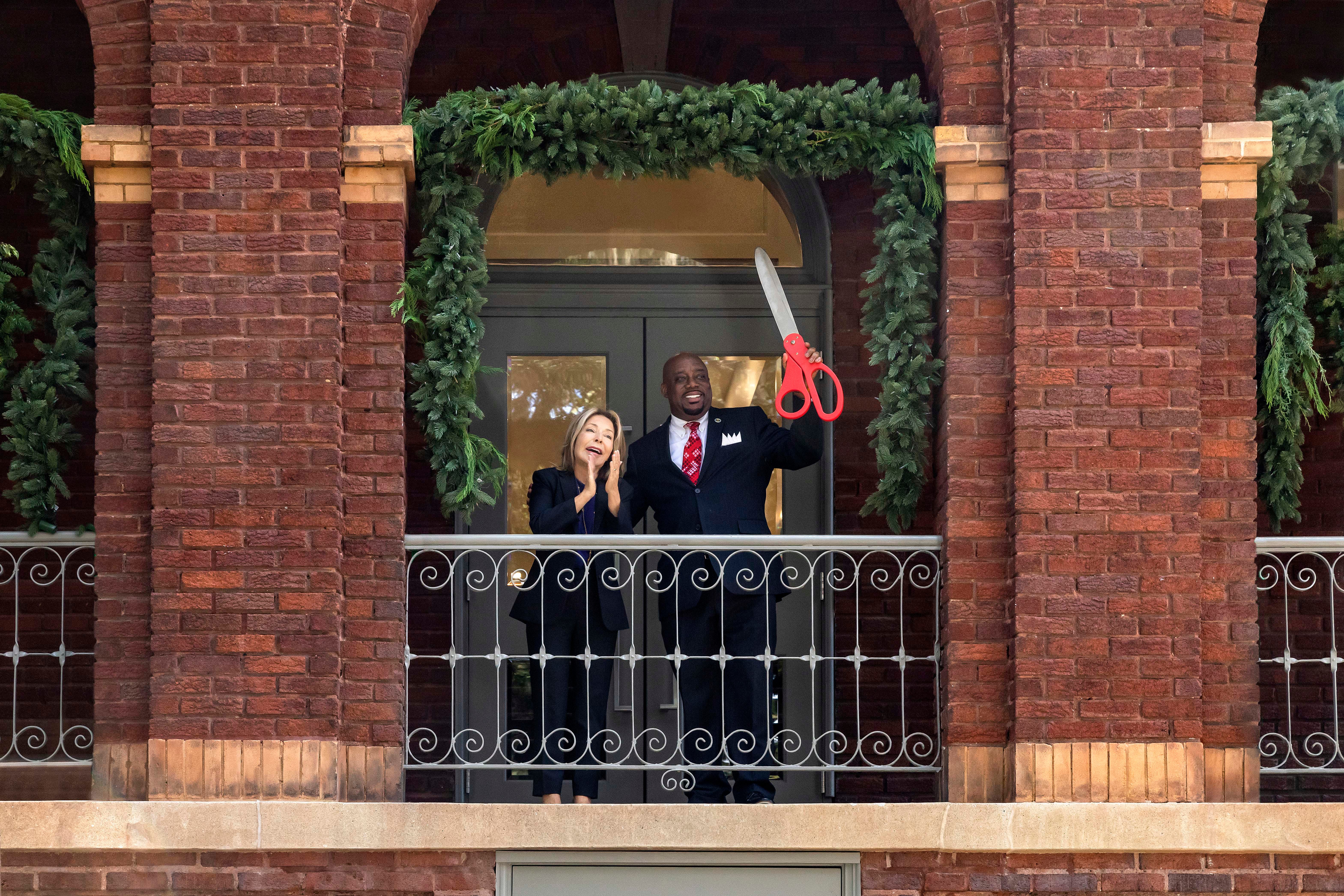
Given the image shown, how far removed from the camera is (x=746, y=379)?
9.18 meters

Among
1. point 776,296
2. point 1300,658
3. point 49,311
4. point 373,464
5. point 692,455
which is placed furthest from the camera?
point 1300,658

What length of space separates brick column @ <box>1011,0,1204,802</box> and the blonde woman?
5.61 feet

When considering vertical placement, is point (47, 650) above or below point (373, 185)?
below

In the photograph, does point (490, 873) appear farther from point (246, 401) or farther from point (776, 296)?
point (776, 296)

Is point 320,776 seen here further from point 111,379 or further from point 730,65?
point 730,65

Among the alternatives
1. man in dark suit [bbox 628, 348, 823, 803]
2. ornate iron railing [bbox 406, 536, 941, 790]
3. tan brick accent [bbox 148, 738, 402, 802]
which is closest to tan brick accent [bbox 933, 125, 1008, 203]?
man in dark suit [bbox 628, 348, 823, 803]

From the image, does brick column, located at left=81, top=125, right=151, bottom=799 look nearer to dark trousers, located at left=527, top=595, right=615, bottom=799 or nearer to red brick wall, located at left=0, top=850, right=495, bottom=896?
red brick wall, located at left=0, top=850, right=495, bottom=896

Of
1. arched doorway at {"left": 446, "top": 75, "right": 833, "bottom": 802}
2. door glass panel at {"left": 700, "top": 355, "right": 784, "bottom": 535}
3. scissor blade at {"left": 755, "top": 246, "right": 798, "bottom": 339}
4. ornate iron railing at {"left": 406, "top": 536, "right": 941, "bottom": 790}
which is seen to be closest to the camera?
scissor blade at {"left": 755, "top": 246, "right": 798, "bottom": 339}

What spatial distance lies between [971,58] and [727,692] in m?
2.87

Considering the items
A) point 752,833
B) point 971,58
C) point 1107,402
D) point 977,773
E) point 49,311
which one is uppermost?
point 971,58

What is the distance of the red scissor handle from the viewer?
24.0 ft

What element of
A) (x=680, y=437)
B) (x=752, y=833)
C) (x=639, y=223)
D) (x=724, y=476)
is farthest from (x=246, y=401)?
(x=639, y=223)

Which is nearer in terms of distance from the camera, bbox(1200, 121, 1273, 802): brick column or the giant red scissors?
bbox(1200, 121, 1273, 802): brick column

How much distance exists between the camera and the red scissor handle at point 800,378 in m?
7.31
